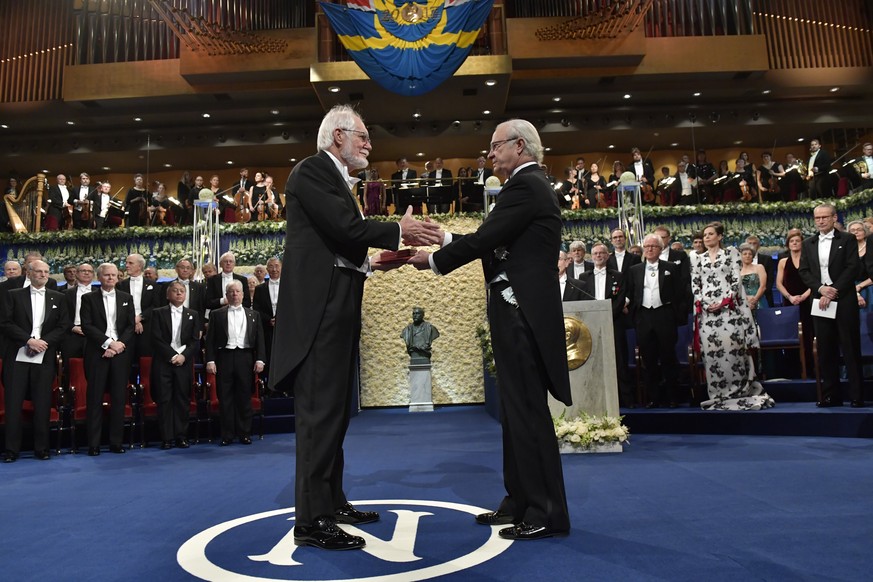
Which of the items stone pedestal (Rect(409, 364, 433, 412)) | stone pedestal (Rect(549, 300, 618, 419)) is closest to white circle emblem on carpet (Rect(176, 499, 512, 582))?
stone pedestal (Rect(549, 300, 618, 419))

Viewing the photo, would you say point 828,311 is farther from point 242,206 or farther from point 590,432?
point 242,206

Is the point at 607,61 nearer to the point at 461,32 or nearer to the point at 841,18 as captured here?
the point at 461,32

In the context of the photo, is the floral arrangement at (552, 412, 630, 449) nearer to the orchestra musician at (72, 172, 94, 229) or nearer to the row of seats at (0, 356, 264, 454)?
the row of seats at (0, 356, 264, 454)

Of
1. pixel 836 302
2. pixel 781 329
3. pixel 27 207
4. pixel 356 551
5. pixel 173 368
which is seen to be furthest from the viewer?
pixel 27 207

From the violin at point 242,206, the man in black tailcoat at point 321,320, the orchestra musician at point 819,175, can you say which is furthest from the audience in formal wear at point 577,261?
the violin at point 242,206

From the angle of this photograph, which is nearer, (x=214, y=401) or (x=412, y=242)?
(x=412, y=242)

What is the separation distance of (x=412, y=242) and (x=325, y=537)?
3.89 ft

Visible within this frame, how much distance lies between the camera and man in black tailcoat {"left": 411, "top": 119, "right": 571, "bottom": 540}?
2.50 meters

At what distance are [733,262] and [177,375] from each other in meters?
5.30

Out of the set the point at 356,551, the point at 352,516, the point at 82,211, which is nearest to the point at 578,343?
the point at 352,516

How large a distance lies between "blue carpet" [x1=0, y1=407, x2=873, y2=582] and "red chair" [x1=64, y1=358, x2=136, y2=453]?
120 centimetres

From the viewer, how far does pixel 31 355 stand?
5.90 m

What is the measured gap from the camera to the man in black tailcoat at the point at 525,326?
2.50 meters

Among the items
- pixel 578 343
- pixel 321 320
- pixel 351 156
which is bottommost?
pixel 578 343
